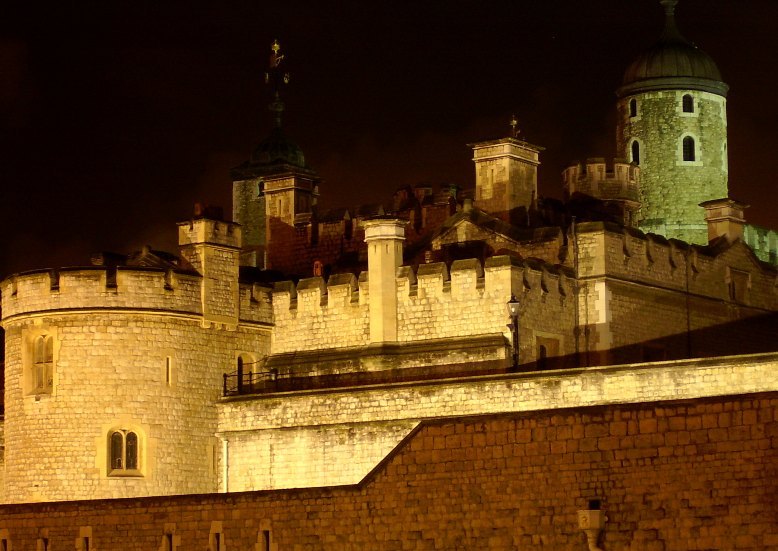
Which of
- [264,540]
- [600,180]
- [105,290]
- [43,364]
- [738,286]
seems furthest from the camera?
[600,180]

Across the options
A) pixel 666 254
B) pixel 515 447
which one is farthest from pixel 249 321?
pixel 515 447

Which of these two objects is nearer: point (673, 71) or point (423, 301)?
point (423, 301)

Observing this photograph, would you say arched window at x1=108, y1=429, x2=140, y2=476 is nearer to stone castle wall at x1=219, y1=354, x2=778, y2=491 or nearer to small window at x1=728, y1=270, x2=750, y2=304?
stone castle wall at x1=219, y1=354, x2=778, y2=491

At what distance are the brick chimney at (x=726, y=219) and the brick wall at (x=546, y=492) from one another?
2151 centimetres

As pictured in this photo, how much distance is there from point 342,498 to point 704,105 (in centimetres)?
3476

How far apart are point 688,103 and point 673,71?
110 centimetres

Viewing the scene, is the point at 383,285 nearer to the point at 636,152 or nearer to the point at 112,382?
the point at 112,382

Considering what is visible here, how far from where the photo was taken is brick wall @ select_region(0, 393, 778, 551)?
38156 mm

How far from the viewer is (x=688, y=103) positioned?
75.5m

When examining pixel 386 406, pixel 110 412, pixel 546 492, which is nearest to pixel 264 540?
pixel 546 492

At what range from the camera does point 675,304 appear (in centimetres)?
5972

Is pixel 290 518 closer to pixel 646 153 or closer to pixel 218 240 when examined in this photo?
pixel 218 240

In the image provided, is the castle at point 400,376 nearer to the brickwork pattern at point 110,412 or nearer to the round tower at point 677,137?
the brickwork pattern at point 110,412

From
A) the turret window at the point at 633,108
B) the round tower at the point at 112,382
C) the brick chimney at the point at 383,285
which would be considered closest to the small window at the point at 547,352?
the brick chimney at the point at 383,285
